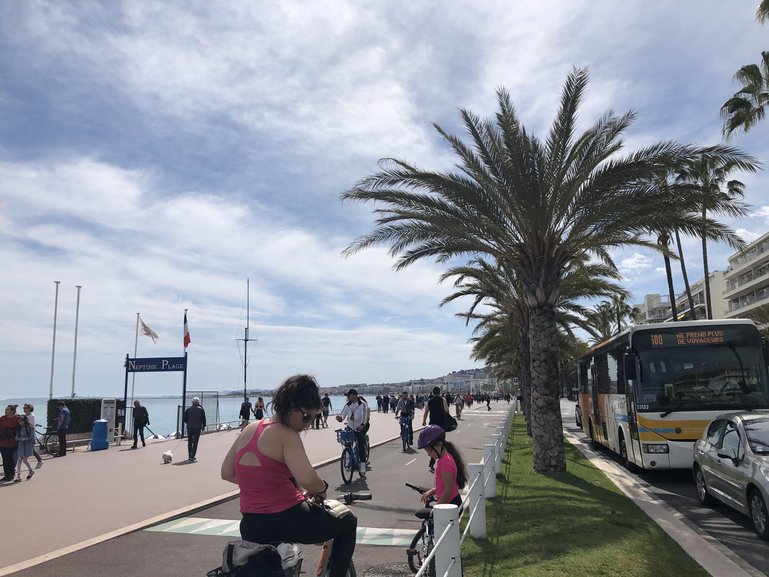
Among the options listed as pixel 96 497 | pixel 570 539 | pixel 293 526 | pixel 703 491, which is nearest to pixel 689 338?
pixel 703 491

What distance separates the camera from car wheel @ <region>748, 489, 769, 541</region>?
22.9 ft

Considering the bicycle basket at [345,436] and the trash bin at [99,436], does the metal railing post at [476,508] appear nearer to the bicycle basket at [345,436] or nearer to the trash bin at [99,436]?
the bicycle basket at [345,436]

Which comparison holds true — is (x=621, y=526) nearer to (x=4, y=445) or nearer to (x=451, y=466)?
(x=451, y=466)

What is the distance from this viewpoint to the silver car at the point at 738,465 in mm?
7113

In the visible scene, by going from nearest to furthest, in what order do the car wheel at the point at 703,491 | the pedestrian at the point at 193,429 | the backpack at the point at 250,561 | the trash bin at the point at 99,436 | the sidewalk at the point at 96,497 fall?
1. the backpack at the point at 250,561
2. the sidewalk at the point at 96,497
3. the car wheel at the point at 703,491
4. the pedestrian at the point at 193,429
5. the trash bin at the point at 99,436

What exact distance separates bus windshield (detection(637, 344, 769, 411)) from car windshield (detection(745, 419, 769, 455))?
3478 millimetres

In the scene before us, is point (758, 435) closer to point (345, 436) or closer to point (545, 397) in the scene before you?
point (545, 397)

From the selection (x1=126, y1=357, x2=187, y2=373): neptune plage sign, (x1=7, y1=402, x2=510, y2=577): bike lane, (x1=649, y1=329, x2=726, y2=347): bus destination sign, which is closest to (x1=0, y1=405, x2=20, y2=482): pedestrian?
(x1=7, y1=402, x2=510, y2=577): bike lane

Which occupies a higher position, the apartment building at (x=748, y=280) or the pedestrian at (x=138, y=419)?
the apartment building at (x=748, y=280)

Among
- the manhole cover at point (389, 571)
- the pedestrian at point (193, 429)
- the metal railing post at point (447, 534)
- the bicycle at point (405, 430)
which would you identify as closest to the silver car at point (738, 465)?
the manhole cover at point (389, 571)

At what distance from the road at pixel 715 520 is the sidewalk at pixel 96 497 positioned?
5.52m

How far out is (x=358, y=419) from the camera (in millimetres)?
12453

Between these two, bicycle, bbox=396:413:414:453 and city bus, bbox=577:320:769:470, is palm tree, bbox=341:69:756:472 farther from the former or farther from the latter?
bicycle, bbox=396:413:414:453

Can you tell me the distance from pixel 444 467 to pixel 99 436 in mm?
17056
